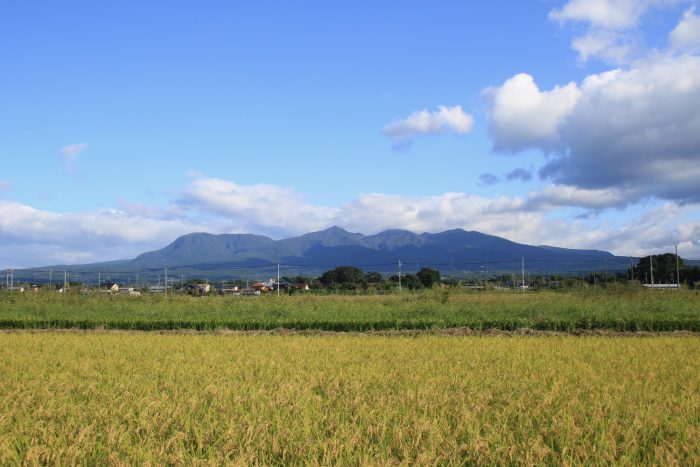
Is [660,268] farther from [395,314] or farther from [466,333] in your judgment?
[466,333]


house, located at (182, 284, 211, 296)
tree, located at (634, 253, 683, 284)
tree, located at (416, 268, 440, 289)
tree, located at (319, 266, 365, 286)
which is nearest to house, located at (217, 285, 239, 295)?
house, located at (182, 284, 211, 296)

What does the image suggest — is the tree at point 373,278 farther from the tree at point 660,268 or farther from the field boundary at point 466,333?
the field boundary at point 466,333

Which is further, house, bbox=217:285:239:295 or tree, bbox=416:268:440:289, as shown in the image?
tree, bbox=416:268:440:289

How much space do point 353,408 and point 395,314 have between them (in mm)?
14675

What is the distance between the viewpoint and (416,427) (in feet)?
17.0

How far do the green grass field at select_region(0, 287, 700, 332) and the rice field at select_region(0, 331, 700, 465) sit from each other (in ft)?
23.0

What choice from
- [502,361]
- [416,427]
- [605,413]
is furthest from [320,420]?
[502,361]

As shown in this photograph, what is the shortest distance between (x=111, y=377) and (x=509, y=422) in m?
6.09

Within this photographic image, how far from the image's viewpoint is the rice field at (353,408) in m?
4.66

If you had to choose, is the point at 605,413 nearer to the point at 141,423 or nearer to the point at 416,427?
the point at 416,427

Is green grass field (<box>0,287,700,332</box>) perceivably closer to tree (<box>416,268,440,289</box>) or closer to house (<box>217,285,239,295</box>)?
house (<box>217,285,239,295</box>)

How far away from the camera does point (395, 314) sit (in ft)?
68.3

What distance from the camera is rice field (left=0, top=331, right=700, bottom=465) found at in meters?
4.66

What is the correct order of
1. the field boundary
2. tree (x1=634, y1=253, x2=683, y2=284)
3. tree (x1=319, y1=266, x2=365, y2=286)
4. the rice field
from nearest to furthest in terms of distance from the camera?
the rice field
the field boundary
tree (x1=634, y1=253, x2=683, y2=284)
tree (x1=319, y1=266, x2=365, y2=286)
